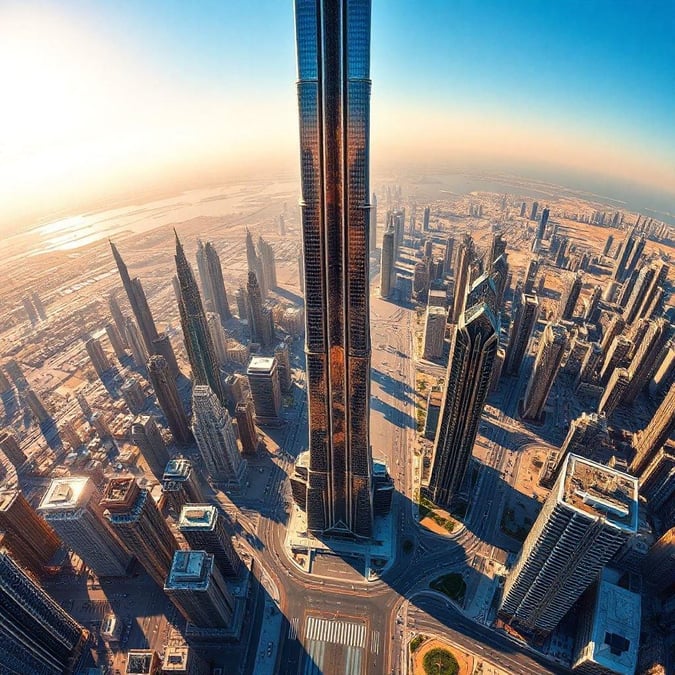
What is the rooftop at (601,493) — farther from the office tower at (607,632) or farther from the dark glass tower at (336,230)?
the office tower at (607,632)

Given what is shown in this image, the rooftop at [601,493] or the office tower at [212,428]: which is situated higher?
the rooftop at [601,493]

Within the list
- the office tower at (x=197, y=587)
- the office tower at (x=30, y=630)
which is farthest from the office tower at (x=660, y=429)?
the office tower at (x=30, y=630)

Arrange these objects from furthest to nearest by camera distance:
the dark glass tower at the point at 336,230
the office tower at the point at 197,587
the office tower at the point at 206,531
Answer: the office tower at the point at 206,531 → the office tower at the point at 197,587 → the dark glass tower at the point at 336,230

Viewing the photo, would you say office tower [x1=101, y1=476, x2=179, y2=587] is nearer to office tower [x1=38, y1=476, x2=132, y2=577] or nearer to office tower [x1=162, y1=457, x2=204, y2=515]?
office tower [x1=38, y1=476, x2=132, y2=577]

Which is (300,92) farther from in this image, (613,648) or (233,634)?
(613,648)

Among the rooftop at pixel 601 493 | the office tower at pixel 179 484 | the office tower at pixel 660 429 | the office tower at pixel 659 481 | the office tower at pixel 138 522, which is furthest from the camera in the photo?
the office tower at pixel 660 429

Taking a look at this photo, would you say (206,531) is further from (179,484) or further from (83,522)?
(83,522)

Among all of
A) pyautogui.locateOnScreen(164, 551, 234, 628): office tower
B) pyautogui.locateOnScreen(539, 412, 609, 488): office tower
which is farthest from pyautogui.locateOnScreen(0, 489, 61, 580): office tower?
pyautogui.locateOnScreen(539, 412, 609, 488): office tower
